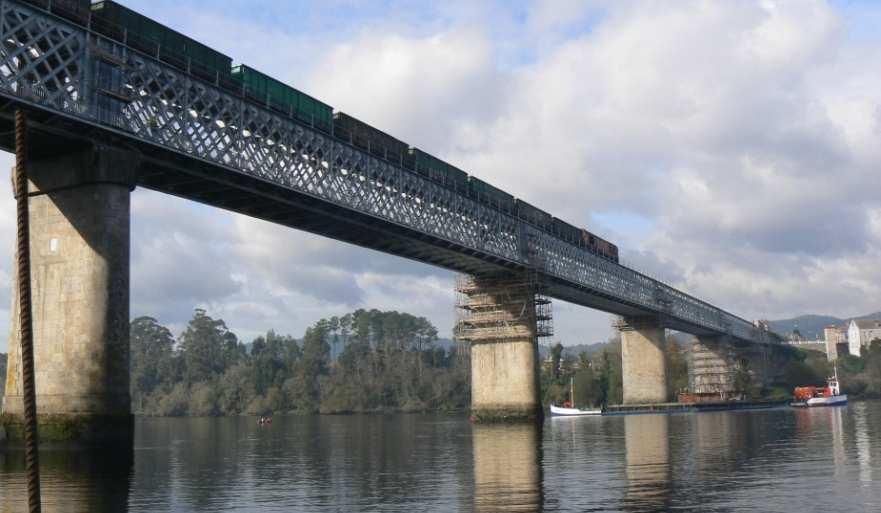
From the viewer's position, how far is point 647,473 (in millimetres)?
37312

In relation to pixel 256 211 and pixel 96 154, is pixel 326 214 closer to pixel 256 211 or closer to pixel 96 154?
pixel 256 211

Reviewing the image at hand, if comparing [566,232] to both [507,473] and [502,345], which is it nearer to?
[502,345]

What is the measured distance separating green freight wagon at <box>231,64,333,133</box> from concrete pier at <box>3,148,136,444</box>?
14.2 meters

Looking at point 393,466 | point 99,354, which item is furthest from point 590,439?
point 99,354

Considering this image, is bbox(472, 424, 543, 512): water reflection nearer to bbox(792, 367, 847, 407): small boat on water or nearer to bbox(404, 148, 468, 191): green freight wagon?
bbox(404, 148, 468, 191): green freight wagon

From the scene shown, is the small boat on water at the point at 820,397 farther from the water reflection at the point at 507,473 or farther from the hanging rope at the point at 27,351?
the hanging rope at the point at 27,351

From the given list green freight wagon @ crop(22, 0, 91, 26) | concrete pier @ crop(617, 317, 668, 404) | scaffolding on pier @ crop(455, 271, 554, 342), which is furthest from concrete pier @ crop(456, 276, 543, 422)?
green freight wagon @ crop(22, 0, 91, 26)

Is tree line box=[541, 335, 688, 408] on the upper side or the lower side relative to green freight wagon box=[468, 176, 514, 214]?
lower

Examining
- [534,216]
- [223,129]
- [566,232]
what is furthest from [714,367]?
[223,129]

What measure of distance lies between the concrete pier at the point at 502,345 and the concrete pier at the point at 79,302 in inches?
2215

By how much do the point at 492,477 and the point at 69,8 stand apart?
33431 mm

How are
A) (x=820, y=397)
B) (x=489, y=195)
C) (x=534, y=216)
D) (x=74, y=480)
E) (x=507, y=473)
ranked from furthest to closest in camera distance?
(x=820, y=397), (x=534, y=216), (x=489, y=195), (x=507, y=473), (x=74, y=480)

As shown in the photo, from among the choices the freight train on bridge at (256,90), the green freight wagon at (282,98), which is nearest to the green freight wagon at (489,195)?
the freight train on bridge at (256,90)

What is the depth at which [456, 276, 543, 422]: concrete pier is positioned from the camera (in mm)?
95125
